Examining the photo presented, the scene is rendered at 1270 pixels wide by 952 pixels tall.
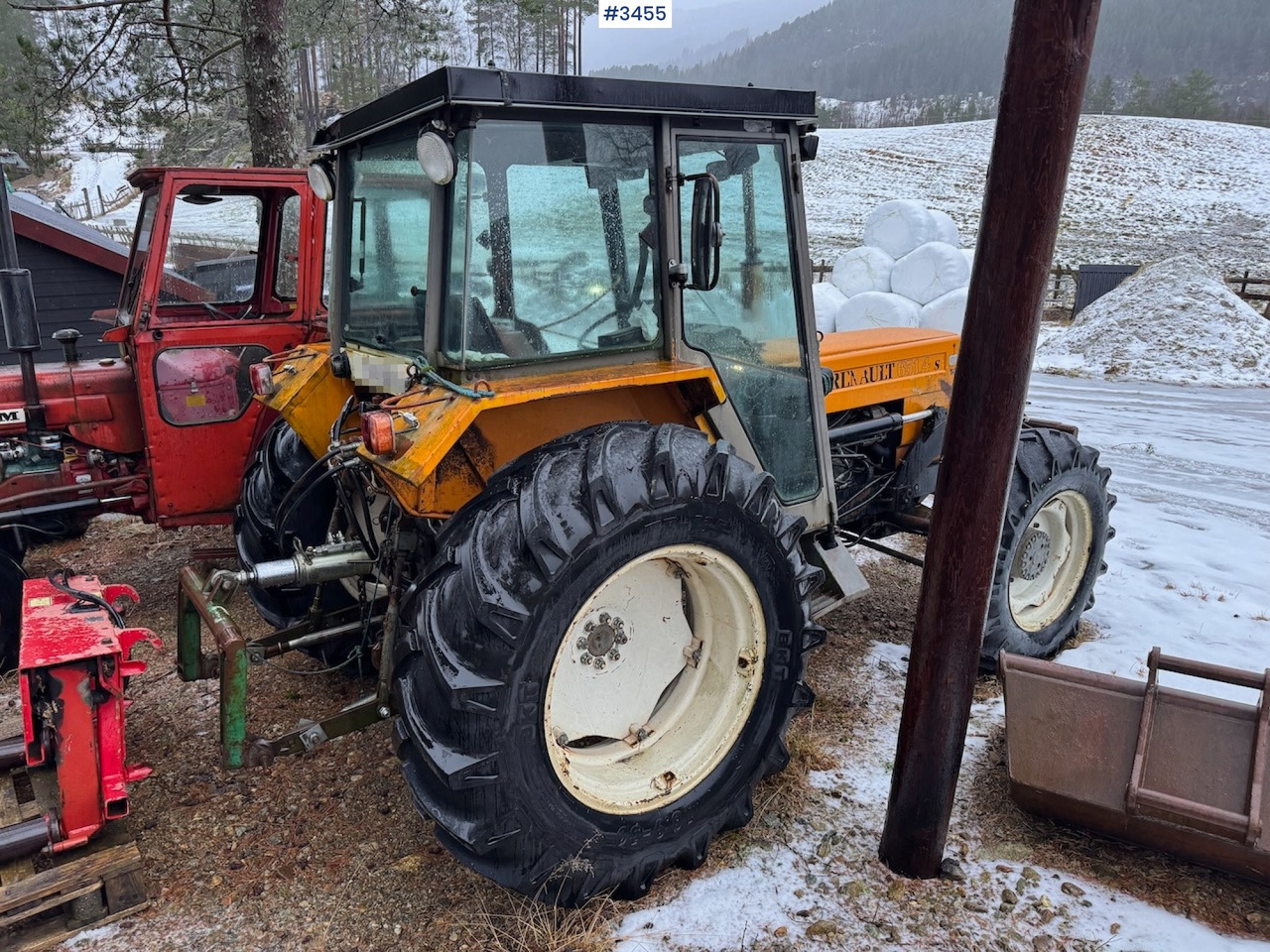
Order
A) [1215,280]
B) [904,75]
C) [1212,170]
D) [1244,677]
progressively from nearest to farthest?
[1244,677]
[1215,280]
[1212,170]
[904,75]


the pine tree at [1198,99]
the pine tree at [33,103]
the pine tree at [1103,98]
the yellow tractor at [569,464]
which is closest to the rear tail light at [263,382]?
the yellow tractor at [569,464]

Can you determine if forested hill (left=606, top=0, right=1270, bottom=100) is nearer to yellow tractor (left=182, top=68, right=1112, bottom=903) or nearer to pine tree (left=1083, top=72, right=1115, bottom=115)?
pine tree (left=1083, top=72, right=1115, bottom=115)

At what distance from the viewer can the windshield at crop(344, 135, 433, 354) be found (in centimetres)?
272

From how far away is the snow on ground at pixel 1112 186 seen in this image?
1050 inches

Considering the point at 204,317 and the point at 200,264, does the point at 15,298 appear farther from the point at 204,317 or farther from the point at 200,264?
the point at 200,264

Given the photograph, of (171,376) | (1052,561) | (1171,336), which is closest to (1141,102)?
(1171,336)

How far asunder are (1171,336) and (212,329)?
42.2ft

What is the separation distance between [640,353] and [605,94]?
749 mm

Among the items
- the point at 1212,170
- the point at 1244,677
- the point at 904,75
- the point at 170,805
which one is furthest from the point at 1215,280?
the point at 904,75

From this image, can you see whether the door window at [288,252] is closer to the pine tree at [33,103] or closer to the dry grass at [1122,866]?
the dry grass at [1122,866]

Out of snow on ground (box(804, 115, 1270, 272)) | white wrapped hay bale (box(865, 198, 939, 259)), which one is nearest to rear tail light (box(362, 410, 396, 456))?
white wrapped hay bale (box(865, 198, 939, 259))

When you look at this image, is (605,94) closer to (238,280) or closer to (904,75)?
(238,280)

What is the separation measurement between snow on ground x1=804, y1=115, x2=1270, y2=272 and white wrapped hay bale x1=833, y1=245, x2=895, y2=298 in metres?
9.60

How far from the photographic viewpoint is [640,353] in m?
2.74
